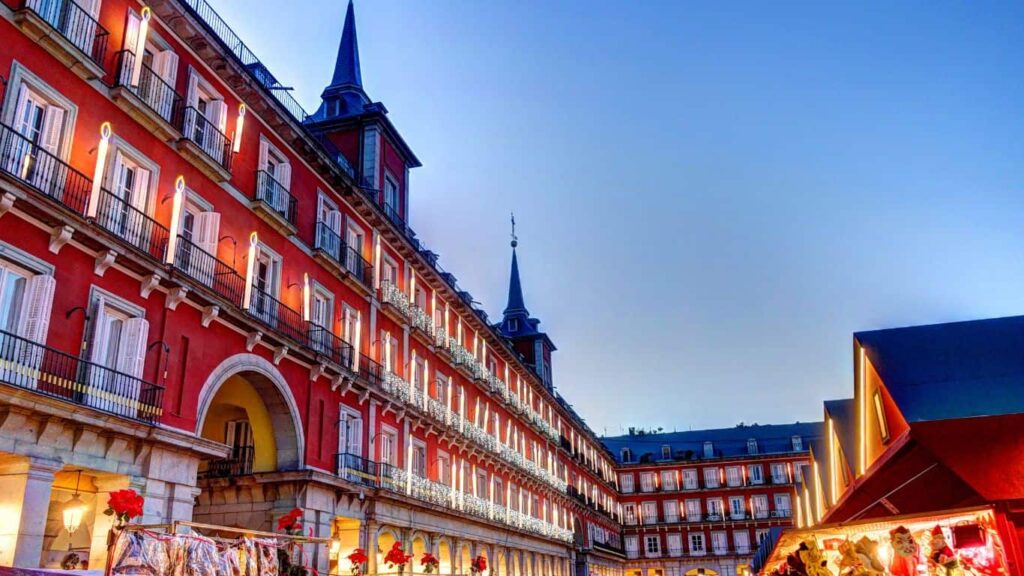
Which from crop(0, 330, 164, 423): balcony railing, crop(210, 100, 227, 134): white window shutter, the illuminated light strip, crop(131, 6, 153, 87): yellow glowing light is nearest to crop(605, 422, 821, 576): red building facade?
the illuminated light strip

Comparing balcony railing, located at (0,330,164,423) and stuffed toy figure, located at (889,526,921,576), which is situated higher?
balcony railing, located at (0,330,164,423)

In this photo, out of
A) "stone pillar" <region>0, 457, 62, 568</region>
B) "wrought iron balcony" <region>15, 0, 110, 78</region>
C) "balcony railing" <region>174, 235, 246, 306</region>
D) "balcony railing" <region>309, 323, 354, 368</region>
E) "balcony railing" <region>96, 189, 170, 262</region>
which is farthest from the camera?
"balcony railing" <region>309, 323, 354, 368</region>

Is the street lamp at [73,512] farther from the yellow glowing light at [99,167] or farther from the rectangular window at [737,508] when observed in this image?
the rectangular window at [737,508]

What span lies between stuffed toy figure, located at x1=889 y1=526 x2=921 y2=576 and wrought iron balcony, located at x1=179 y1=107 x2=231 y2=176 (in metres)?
16.0

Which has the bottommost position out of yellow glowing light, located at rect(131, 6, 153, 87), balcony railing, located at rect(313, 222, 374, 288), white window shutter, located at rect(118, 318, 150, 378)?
white window shutter, located at rect(118, 318, 150, 378)

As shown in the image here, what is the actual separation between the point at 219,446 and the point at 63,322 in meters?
4.32

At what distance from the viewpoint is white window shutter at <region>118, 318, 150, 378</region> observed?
15.7m

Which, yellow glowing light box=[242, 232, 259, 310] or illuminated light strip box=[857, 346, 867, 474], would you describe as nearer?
illuminated light strip box=[857, 346, 867, 474]

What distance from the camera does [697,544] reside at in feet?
246

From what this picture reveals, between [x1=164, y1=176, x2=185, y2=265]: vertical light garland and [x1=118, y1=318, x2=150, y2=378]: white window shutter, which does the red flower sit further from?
[x1=164, y1=176, x2=185, y2=265]: vertical light garland

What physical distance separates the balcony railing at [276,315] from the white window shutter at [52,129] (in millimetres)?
6123

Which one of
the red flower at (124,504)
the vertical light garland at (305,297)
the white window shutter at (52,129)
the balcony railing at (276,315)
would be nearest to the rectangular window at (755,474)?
the vertical light garland at (305,297)

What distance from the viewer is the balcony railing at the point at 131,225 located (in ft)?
51.5

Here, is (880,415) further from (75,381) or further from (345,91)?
(345,91)
